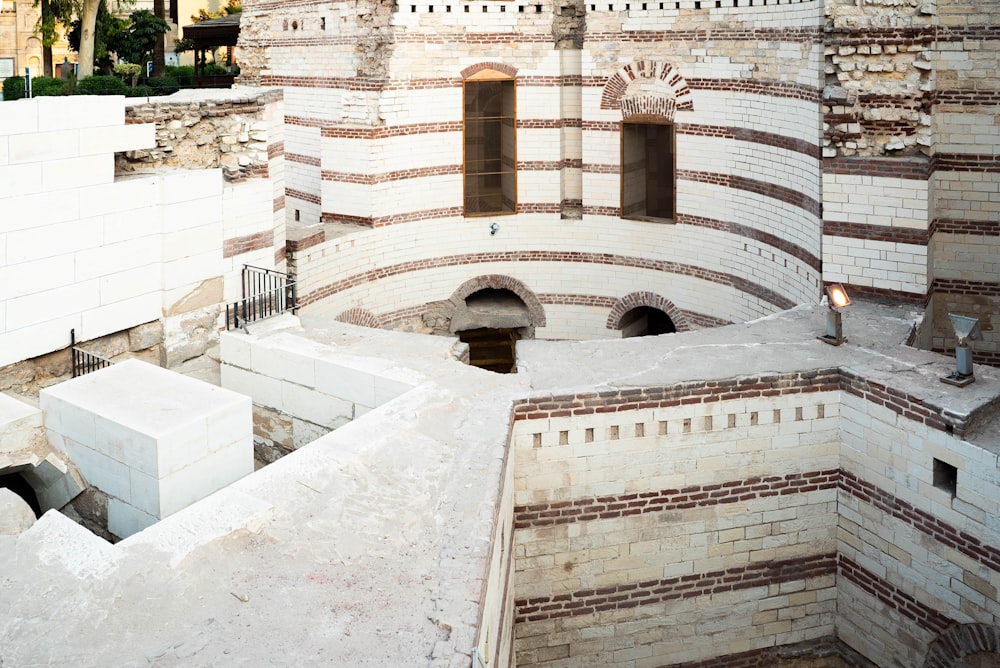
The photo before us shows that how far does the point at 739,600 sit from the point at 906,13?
663 centimetres

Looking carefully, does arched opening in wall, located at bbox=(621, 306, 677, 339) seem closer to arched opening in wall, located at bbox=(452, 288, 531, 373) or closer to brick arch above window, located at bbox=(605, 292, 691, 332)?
brick arch above window, located at bbox=(605, 292, 691, 332)

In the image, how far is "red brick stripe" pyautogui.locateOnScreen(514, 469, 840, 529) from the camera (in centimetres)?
1055

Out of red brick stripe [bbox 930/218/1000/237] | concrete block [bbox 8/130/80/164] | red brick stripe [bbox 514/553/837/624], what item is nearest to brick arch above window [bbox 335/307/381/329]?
concrete block [bbox 8/130/80/164]

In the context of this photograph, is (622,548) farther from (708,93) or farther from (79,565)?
(708,93)

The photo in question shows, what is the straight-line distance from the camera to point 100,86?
2058cm

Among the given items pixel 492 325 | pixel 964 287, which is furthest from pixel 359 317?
pixel 964 287

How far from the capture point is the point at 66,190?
10.7 m

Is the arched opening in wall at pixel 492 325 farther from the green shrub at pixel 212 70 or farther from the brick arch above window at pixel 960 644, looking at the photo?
the green shrub at pixel 212 70

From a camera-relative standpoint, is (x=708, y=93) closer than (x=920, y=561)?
No

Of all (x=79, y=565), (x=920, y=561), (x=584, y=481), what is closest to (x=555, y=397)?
(x=584, y=481)

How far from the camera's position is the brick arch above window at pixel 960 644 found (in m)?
10.0

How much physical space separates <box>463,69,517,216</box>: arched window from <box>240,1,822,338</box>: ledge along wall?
0.16 meters

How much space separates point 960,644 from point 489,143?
10.3 meters

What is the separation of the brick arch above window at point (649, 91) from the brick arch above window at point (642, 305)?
2.65 metres
